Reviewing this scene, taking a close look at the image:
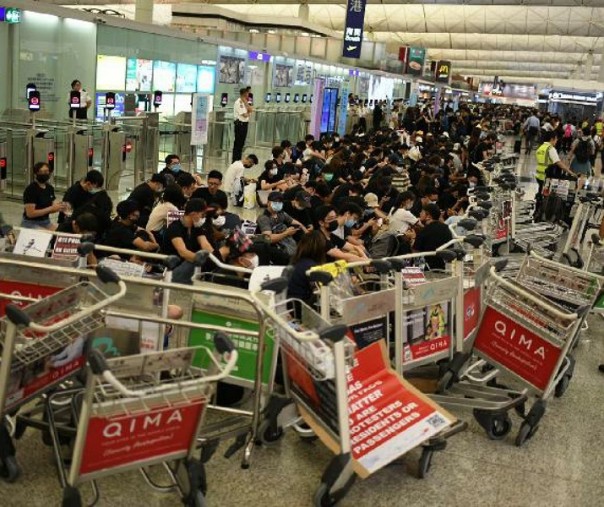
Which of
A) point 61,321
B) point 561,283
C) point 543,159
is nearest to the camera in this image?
point 61,321

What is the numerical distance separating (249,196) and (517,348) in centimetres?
750

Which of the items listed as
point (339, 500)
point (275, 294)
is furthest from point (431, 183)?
point (339, 500)

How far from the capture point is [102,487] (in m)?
3.88

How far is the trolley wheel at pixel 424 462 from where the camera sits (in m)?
4.33

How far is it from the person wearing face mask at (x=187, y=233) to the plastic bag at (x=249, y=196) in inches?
221

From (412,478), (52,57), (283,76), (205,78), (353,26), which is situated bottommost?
(412,478)

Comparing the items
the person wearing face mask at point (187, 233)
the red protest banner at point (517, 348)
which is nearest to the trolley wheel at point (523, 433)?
the red protest banner at point (517, 348)

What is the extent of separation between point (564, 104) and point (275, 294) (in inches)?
1765

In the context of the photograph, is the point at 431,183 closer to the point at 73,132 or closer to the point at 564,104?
the point at 73,132

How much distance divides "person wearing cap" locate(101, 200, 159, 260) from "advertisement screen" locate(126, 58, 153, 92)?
924cm

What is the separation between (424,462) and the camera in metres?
4.33

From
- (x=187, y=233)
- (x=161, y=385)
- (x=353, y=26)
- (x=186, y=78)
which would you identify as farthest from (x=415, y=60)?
(x=161, y=385)

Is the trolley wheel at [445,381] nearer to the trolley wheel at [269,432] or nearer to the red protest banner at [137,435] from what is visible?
the trolley wheel at [269,432]

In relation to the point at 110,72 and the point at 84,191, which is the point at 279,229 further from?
the point at 110,72
